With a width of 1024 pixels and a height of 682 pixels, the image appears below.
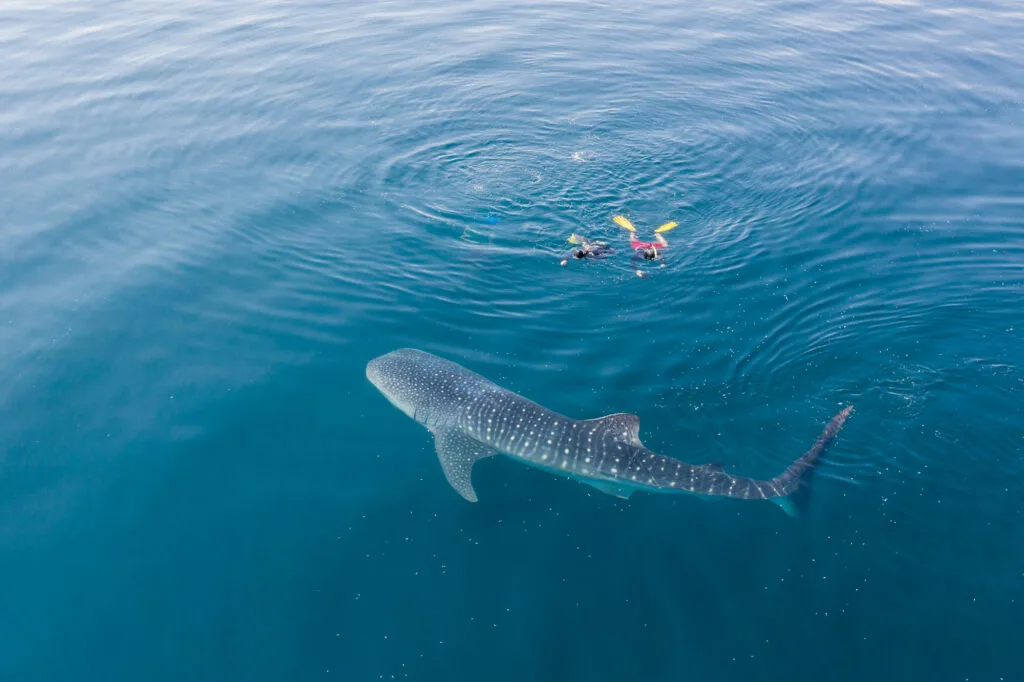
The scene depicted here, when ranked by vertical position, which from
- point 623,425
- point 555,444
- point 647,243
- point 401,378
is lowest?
point 555,444

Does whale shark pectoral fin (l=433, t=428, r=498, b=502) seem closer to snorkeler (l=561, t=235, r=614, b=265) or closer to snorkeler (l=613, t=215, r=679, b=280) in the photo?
snorkeler (l=561, t=235, r=614, b=265)

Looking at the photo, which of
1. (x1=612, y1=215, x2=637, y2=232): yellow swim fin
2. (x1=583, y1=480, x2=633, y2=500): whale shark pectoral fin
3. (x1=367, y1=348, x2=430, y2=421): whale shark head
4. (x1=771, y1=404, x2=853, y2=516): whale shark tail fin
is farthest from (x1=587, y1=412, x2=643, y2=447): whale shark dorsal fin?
(x1=612, y1=215, x2=637, y2=232): yellow swim fin

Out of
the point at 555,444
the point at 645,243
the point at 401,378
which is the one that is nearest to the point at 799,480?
the point at 555,444

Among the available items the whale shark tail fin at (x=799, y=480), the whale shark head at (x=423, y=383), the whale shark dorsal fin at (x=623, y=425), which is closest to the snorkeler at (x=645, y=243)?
the whale shark dorsal fin at (x=623, y=425)

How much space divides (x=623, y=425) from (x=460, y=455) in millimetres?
3169

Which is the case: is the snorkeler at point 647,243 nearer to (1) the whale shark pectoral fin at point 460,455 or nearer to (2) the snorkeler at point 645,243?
(2) the snorkeler at point 645,243

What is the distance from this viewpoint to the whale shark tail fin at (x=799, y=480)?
424 inches

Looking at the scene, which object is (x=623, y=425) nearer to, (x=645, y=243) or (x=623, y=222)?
(x=645, y=243)

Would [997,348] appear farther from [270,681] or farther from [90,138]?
[90,138]

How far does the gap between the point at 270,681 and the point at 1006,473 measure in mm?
13159

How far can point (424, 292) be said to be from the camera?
53.3ft

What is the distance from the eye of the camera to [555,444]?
37.1 feet

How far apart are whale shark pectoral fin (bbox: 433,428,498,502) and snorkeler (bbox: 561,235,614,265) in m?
6.40

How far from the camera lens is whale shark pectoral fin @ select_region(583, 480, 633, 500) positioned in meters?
11.1
